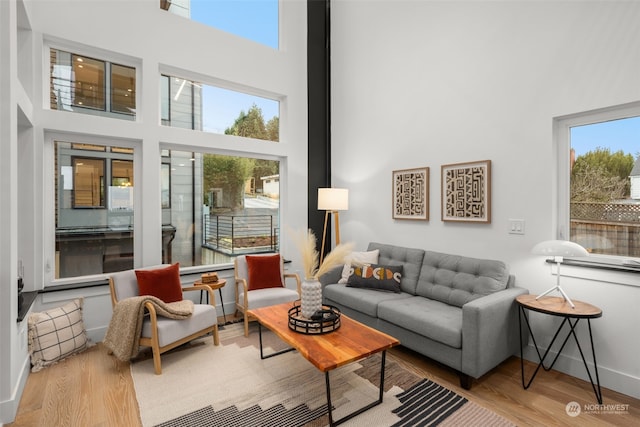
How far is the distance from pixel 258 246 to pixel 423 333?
8.62 ft

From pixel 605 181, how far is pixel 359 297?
2.27m

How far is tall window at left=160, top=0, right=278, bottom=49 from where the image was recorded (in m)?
3.93

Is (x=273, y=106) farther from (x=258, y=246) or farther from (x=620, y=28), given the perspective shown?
(x=620, y=28)

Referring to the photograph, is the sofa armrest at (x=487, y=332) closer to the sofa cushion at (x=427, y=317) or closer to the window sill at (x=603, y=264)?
the sofa cushion at (x=427, y=317)

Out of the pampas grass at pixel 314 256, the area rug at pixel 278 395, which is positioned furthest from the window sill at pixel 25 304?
the pampas grass at pixel 314 256

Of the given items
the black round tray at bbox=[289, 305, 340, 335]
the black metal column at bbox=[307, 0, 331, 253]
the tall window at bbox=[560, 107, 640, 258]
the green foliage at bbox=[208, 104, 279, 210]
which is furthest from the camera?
the black metal column at bbox=[307, 0, 331, 253]

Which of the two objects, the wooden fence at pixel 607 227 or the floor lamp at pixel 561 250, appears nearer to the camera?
the floor lamp at pixel 561 250

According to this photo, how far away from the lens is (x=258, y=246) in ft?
15.0

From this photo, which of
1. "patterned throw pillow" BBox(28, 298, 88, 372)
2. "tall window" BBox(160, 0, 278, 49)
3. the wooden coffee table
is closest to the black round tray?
the wooden coffee table

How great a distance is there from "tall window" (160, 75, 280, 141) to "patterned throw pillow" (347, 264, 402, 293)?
7.50ft

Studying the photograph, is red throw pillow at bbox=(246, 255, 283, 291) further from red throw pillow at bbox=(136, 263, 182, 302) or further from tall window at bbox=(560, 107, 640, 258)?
tall window at bbox=(560, 107, 640, 258)

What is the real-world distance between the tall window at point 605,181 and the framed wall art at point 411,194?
51.6 inches

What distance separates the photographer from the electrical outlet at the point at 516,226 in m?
2.92

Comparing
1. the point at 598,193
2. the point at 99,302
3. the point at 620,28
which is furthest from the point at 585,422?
the point at 99,302
